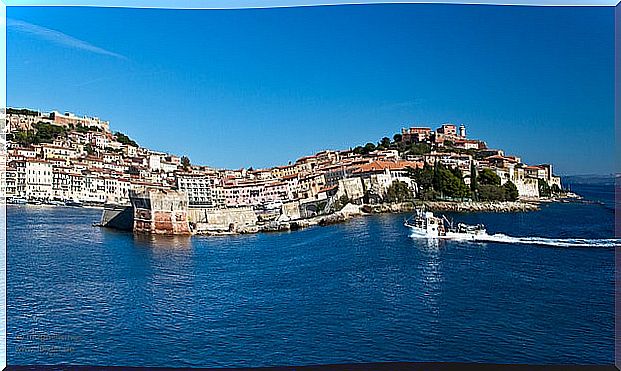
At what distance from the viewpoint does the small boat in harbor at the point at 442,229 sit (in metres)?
6.92

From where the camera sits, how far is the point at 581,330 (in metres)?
6.41

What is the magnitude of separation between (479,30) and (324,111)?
1.64m

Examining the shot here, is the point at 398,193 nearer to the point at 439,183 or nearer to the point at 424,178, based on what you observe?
the point at 424,178

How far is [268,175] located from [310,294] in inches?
48.9

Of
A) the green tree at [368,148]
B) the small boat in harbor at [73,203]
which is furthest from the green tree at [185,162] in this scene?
the green tree at [368,148]

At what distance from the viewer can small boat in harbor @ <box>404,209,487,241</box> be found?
692 centimetres

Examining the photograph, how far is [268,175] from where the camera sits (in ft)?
23.2

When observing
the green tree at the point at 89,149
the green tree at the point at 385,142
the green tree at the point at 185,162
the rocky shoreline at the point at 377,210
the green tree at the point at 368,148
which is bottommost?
the rocky shoreline at the point at 377,210

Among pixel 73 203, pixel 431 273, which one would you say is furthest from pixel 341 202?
pixel 73 203

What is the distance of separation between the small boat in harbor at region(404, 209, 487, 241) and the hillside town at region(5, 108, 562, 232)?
0.77ft

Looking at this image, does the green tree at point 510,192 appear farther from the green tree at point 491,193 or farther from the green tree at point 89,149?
the green tree at point 89,149

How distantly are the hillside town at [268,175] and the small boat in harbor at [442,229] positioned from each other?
0.77 feet

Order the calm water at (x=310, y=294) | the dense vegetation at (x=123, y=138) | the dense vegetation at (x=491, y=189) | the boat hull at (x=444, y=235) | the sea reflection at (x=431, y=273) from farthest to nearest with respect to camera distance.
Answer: the dense vegetation at (x=491, y=189)
the dense vegetation at (x=123, y=138)
the boat hull at (x=444, y=235)
the sea reflection at (x=431, y=273)
the calm water at (x=310, y=294)

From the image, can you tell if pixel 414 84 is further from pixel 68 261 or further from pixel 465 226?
pixel 68 261
